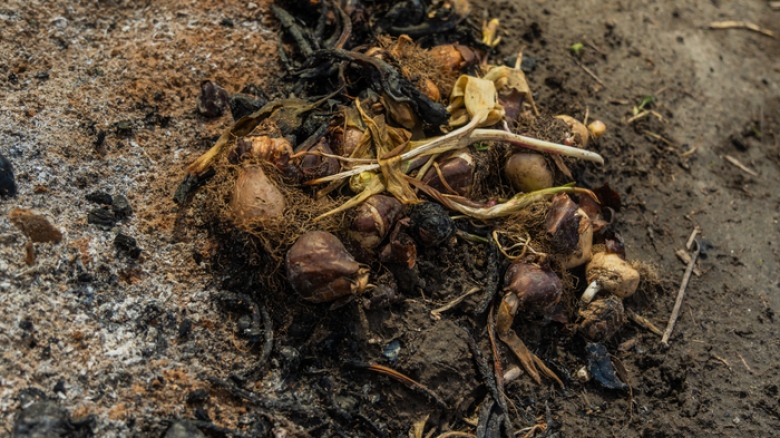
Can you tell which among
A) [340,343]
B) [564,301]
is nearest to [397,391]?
[340,343]

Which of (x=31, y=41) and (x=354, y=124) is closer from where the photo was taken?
(x=354, y=124)

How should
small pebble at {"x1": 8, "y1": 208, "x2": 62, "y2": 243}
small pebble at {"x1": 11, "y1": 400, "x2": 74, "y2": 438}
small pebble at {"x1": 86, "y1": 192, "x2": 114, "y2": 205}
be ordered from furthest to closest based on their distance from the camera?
1. small pebble at {"x1": 86, "y1": 192, "x2": 114, "y2": 205}
2. small pebble at {"x1": 8, "y1": 208, "x2": 62, "y2": 243}
3. small pebble at {"x1": 11, "y1": 400, "x2": 74, "y2": 438}

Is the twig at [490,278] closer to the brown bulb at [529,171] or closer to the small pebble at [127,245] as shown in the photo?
the brown bulb at [529,171]

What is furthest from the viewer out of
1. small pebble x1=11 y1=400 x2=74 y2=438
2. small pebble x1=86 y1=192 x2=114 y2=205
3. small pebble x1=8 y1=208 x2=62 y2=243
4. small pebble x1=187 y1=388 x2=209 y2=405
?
small pebble x1=86 y1=192 x2=114 y2=205

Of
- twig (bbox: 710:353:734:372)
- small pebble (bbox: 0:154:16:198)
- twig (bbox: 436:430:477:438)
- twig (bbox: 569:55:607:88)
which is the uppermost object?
small pebble (bbox: 0:154:16:198)

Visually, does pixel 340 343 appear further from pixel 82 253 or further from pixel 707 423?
pixel 707 423

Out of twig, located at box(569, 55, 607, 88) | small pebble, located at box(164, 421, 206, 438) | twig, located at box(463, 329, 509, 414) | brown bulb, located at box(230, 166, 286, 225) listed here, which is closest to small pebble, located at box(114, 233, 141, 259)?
brown bulb, located at box(230, 166, 286, 225)

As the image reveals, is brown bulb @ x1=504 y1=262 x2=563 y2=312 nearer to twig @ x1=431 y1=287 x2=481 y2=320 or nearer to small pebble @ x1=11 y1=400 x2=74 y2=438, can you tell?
twig @ x1=431 y1=287 x2=481 y2=320
